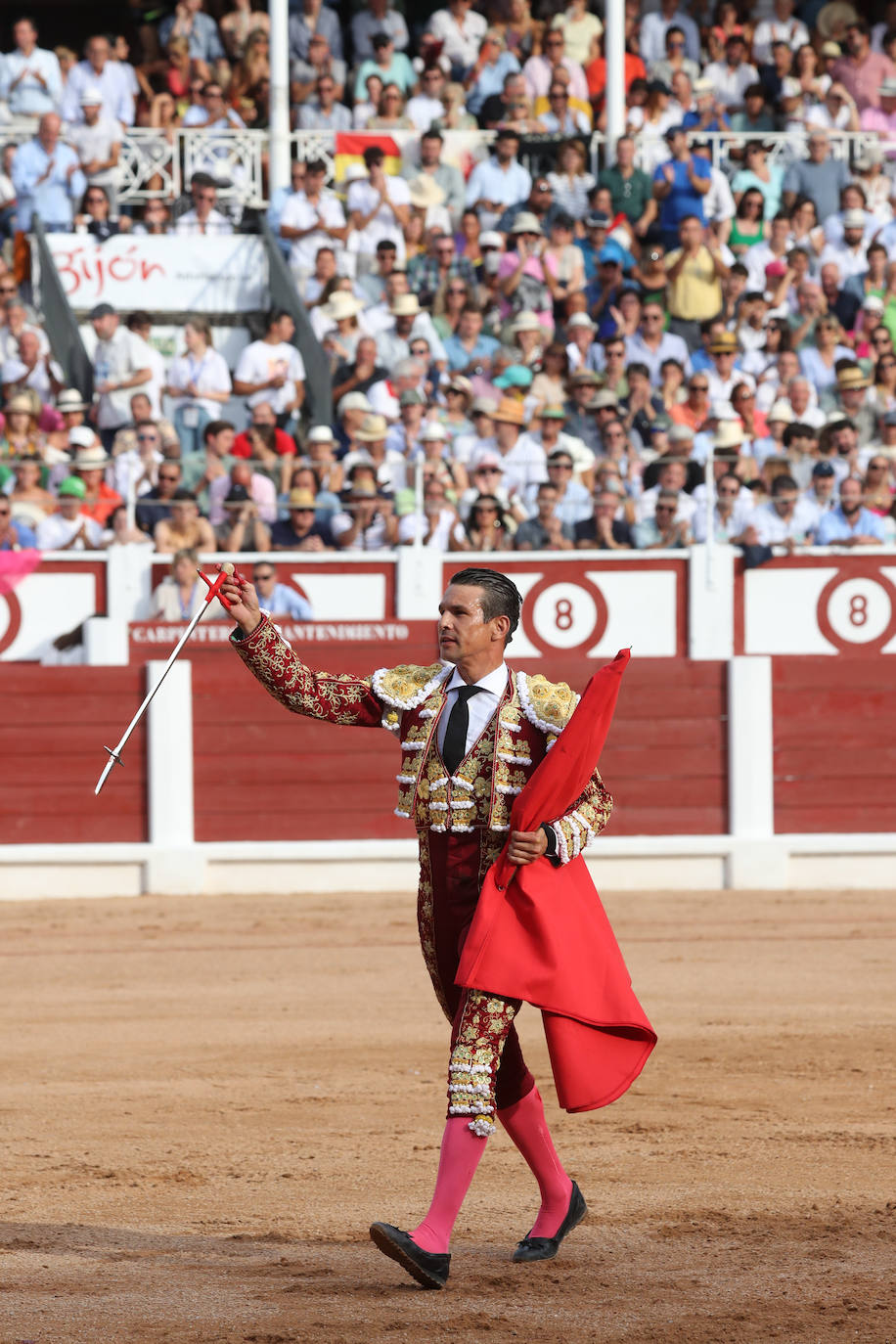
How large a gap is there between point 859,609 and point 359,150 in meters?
4.46

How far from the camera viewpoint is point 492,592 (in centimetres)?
351

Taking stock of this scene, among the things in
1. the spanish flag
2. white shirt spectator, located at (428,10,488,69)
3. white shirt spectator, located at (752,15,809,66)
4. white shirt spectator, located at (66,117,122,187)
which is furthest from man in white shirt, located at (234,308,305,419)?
white shirt spectator, located at (752,15,809,66)

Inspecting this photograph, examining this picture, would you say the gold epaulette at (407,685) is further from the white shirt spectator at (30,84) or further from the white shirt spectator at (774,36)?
the white shirt spectator at (774,36)

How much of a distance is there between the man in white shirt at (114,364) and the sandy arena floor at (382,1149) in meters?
3.82

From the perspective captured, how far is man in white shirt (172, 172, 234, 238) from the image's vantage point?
12.3 meters

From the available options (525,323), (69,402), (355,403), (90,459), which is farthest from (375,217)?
(90,459)

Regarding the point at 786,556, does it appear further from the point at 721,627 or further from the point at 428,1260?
the point at 428,1260

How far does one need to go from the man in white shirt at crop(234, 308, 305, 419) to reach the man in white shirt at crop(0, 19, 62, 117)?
2.67m

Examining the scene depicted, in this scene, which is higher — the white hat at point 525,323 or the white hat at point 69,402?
the white hat at point 525,323

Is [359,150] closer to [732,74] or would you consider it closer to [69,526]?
[732,74]

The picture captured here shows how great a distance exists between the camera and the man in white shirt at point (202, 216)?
12266 millimetres

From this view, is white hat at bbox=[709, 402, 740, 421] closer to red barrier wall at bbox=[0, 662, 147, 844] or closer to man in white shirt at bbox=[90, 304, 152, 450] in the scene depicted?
man in white shirt at bbox=[90, 304, 152, 450]

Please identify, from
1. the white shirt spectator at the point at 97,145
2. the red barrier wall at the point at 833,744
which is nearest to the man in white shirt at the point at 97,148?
the white shirt spectator at the point at 97,145

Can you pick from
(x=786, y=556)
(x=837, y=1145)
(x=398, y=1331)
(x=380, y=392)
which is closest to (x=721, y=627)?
(x=786, y=556)
